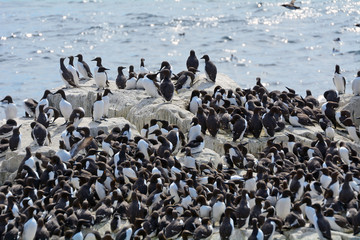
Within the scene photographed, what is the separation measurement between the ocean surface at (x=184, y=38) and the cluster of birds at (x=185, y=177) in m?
11.8

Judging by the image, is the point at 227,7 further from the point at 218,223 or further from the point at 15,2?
the point at 218,223

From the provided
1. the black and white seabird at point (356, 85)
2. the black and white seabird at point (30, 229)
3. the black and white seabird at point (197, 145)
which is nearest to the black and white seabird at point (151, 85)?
the black and white seabird at point (197, 145)

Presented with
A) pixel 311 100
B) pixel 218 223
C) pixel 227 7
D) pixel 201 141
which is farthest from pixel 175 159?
pixel 227 7

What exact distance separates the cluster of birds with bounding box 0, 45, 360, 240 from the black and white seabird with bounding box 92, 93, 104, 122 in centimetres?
4

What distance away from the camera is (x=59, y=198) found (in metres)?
16.3

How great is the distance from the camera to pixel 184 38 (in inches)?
1766

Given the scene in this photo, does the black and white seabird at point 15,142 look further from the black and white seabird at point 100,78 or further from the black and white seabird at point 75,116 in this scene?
the black and white seabird at point 100,78

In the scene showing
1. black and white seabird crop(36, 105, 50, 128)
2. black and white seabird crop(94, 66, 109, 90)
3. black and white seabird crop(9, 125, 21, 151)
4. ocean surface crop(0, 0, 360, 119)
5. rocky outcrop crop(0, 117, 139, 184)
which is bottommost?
ocean surface crop(0, 0, 360, 119)

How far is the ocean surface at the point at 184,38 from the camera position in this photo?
3756cm

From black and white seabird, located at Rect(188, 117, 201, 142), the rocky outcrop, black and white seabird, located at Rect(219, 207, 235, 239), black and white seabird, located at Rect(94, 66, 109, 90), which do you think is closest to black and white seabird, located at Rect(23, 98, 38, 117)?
the rocky outcrop

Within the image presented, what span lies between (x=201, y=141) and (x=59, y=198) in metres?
4.18

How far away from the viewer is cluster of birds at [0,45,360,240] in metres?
15.2

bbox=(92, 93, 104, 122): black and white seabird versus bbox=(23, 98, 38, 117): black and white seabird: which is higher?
bbox=(92, 93, 104, 122): black and white seabird

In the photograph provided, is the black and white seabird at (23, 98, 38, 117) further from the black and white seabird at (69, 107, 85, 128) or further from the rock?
the black and white seabird at (69, 107, 85, 128)
